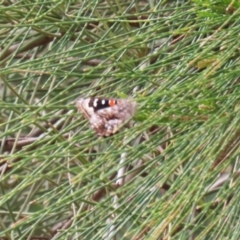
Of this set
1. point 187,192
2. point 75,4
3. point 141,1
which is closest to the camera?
point 187,192

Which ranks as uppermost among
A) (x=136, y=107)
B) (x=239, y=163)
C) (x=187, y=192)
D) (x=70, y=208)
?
(x=136, y=107)

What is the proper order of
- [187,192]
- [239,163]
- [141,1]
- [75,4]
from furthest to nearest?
1. [141,1]
2. [75,4]
3. [239,163]
4. [187,192]

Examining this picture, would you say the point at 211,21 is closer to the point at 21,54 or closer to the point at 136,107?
the point at 136,107

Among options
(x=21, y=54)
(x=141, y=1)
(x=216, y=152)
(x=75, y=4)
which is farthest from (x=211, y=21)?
(x=21, y=54)

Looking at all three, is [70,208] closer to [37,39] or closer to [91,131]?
→ [37,39]

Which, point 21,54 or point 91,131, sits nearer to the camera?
point 91,131

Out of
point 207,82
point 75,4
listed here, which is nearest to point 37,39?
point 75,4

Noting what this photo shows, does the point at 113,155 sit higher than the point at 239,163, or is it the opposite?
the point at 113,155
